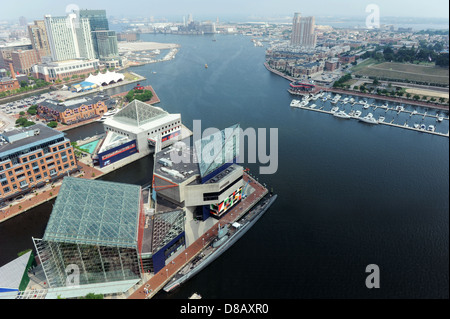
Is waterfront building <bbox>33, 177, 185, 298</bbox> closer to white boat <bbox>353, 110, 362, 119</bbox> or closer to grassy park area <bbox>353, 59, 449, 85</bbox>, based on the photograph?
white boat <bbox>353, 110, 362, 119</bbox>

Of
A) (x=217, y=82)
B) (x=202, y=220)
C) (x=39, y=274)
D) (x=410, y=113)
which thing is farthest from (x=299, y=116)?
(x=39, y=274)

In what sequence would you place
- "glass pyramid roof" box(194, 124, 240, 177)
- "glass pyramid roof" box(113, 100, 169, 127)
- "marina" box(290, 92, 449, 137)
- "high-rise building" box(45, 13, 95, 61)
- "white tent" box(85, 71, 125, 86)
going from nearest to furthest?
"glass pyramid roof" box(194, 124, 240, 177), "glass pyramid roof" box(113, 100, 169, 127), "marina" box(290, 92, 449, 137), "white tent" box(85, 71, 125, 86), "high-rise building" box(45, 13, 95, 61)

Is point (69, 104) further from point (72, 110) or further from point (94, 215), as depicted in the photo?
point (94, 215)

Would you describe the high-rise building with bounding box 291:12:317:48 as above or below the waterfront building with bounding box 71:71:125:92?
above

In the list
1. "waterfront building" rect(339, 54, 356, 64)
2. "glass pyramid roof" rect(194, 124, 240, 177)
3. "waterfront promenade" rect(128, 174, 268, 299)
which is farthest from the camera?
"waterfront building" rect(339, 54, 356, 64)

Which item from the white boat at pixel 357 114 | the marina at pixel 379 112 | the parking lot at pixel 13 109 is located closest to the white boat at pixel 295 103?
the marina at pixel 379 112

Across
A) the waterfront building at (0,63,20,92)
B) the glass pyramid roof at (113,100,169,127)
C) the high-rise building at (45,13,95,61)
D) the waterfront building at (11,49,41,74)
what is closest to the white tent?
the waterfront building at (0,63,20,92)
